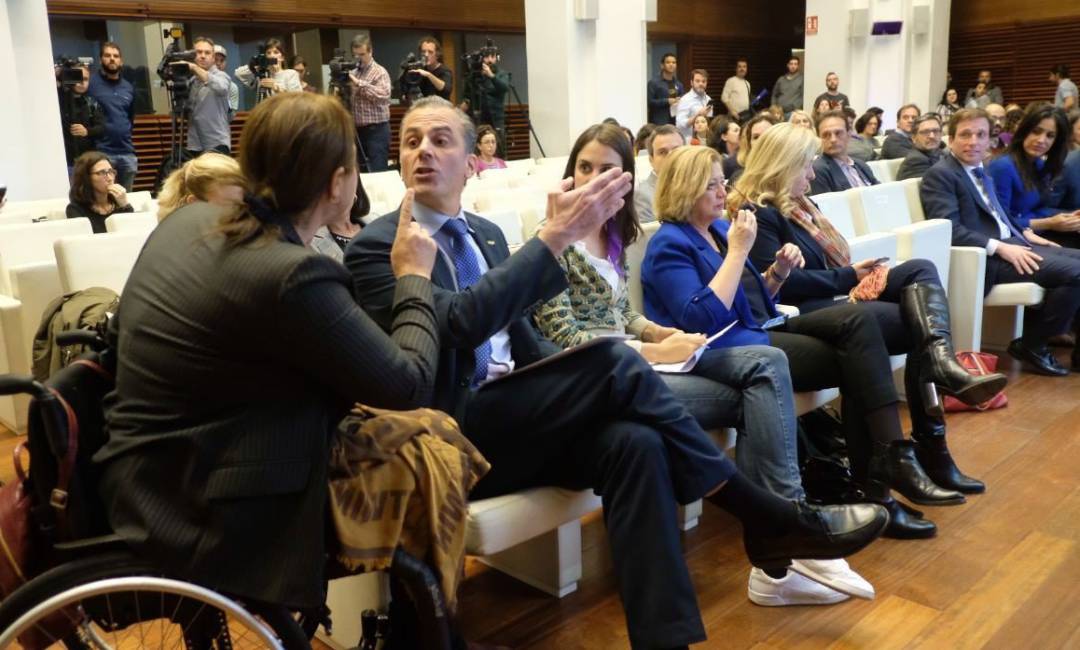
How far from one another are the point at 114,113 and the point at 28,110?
60 cm

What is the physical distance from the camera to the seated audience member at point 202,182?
6.69 ft

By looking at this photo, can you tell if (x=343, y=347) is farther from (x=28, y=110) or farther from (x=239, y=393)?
(x=28, y=110)

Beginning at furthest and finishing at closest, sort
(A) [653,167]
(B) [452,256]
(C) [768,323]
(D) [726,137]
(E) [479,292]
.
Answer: (D) [726,137] → (A) [653,167] → (C) [768,323] → (B) [452,256] → (E) [479,292]

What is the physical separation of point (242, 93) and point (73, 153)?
10.1ft

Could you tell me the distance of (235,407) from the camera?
1.42m

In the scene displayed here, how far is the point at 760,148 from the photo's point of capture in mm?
3209

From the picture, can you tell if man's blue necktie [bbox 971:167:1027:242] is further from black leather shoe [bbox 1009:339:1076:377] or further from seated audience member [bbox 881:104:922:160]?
seated audience member [bbox 881:104:922:160]

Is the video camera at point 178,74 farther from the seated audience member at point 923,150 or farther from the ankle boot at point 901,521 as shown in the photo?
the ankle boot at point 901,521

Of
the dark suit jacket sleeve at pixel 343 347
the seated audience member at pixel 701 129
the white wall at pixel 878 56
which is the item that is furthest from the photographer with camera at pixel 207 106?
the white wall at pixel 878 56

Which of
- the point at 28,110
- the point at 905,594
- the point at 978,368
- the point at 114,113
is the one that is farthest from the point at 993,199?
the point at 28,110

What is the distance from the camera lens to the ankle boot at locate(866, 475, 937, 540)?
2652 millimetres

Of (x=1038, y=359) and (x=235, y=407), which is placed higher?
(x=235, y=407)

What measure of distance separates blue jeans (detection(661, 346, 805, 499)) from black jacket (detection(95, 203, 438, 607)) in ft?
3.54

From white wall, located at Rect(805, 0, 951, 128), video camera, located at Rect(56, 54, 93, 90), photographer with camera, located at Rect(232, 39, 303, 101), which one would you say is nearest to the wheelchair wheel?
video camera, located at Rect(56, 54, 93, 90)
